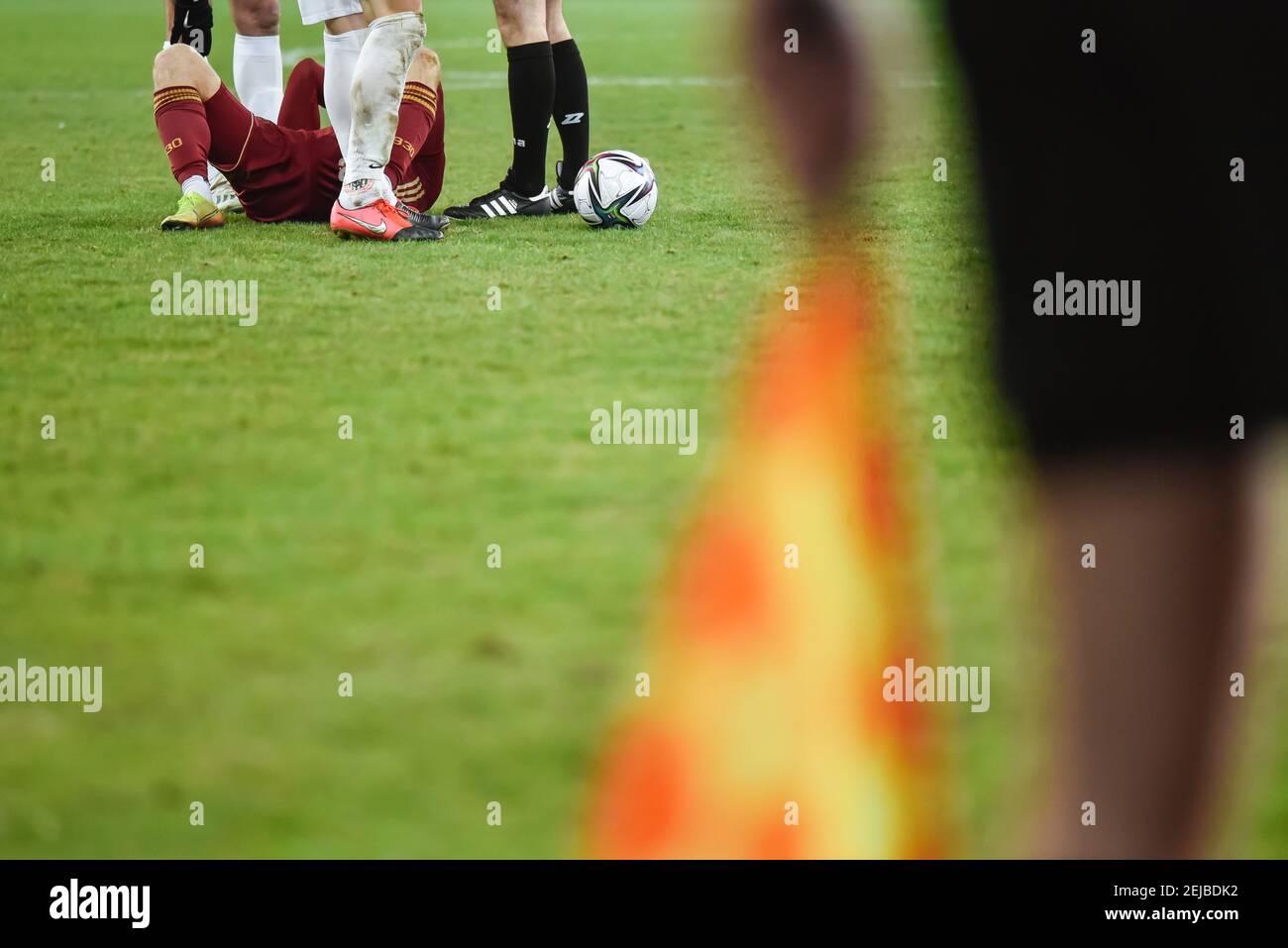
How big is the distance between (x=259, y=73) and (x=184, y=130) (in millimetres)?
1203

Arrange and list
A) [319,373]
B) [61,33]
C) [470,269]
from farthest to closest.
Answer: [61,33]
[470,269]
[319,373]

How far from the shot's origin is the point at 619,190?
214 inches

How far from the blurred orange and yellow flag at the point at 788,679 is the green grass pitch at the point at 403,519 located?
0.17ft

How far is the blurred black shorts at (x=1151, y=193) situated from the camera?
3.48 ft

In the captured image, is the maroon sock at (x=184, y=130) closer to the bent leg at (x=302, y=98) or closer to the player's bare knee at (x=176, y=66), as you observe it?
the player's bare knee at (x=176, y=66)

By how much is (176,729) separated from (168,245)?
11.6 feet

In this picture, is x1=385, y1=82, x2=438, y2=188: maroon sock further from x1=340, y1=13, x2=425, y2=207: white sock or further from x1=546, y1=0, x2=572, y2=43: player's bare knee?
x1=546, y1=0, x2=572, y2=43: player's bare knee

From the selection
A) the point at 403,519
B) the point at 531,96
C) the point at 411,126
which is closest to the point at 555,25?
the point at 531,96

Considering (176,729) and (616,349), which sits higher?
(616,349)

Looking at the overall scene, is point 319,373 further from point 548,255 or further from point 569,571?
point 548,255

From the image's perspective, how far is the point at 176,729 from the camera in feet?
5.95

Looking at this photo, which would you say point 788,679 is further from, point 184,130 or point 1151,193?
point 184,130

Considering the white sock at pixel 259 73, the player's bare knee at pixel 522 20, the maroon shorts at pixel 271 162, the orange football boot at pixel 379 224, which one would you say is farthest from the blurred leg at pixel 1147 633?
the white sock at pixel 259 73
